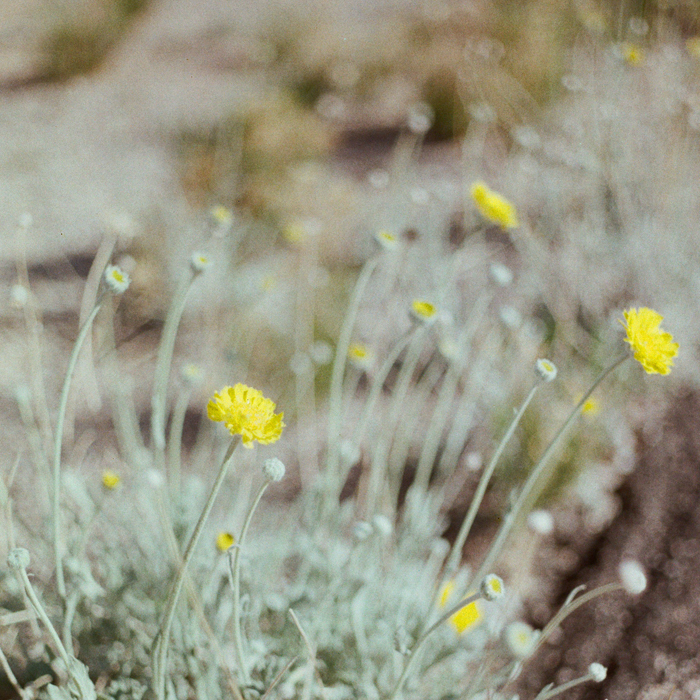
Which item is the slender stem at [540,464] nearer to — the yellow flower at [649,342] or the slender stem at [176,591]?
the yellow flower at [649,342]

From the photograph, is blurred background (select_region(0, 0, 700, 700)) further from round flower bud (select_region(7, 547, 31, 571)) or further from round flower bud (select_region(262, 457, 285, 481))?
round flower bud (select_region(262, 457, 285, 481))

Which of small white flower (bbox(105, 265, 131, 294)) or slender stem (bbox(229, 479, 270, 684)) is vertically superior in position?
small white flower (bbox(105, 265, 131, 294))

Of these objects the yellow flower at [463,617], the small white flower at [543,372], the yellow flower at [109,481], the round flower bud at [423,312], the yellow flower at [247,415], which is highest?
the small white flower at [543,372]

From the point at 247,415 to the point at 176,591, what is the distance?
0.63 feet

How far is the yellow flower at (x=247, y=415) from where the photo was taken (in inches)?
27.7

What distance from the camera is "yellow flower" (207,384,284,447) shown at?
0.70 metres

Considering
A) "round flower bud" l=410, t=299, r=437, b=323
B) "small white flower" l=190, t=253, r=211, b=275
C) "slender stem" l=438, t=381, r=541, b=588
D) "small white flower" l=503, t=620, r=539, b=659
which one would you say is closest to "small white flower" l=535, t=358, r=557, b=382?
"slender stem" l=438, t=381, r=541, b=588

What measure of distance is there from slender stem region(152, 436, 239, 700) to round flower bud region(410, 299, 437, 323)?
35 cm

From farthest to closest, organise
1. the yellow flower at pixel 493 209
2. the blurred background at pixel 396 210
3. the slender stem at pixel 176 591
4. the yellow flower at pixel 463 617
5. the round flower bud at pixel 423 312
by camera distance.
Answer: the blurred background at pixel 396 210 → the yellow flower at pixel 493 209 → the yellow flower at pixel 463 617 → the round flower bud at pixel 423 312 → the slender stem at pixel 176 591

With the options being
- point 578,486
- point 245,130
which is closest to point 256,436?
point 578,486

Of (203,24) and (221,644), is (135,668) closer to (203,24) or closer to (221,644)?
(221,644)

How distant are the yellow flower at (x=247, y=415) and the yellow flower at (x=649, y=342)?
1.47 feet

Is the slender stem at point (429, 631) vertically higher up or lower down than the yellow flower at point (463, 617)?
higher up

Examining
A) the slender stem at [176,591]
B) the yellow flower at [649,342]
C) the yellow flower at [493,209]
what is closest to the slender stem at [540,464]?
the yellow flower at [649,342]
